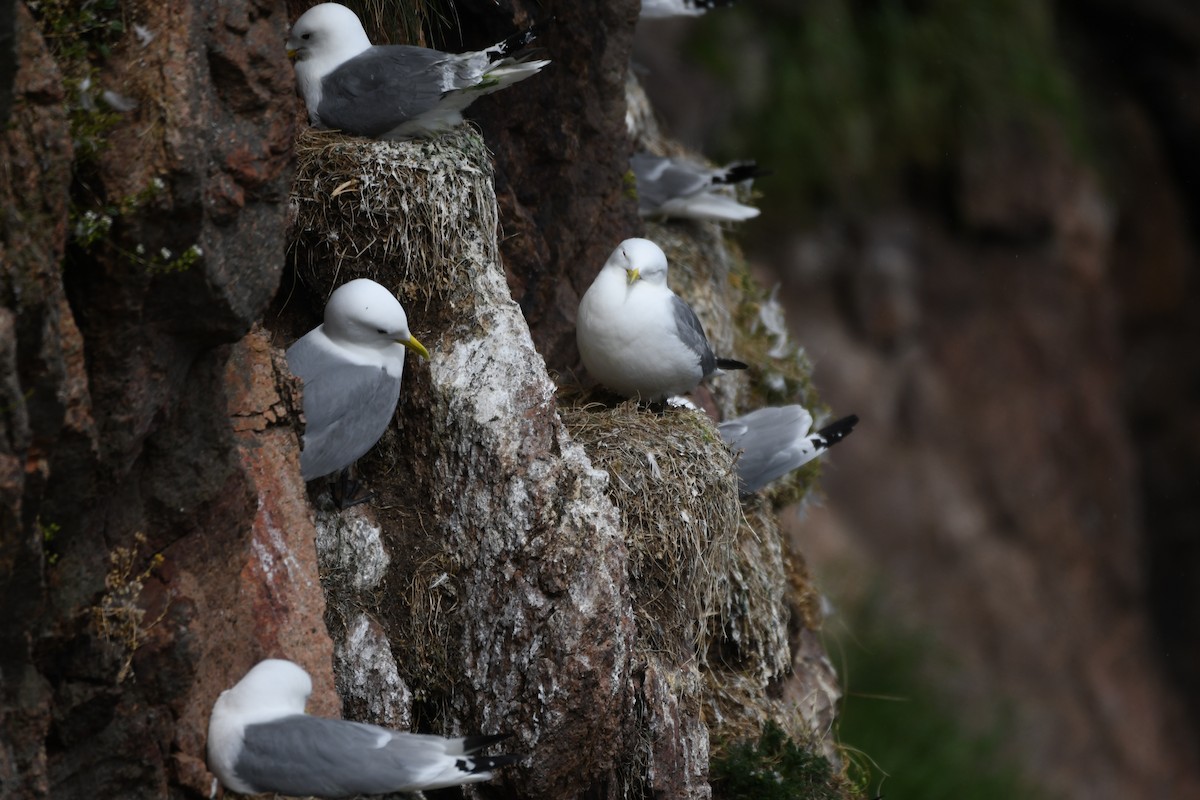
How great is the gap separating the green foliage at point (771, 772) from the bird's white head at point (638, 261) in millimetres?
1632

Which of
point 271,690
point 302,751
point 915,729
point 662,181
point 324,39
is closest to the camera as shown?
point 302,751

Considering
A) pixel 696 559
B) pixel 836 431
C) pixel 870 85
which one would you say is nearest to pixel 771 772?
pixel 696 559

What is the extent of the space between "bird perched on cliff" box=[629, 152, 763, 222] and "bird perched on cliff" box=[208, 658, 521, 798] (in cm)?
309

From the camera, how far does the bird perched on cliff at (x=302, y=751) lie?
299 centimetres

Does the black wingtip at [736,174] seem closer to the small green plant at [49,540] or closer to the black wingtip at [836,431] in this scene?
the black wingtip at [836,431]

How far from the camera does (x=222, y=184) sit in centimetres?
297

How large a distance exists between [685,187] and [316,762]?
3.59m

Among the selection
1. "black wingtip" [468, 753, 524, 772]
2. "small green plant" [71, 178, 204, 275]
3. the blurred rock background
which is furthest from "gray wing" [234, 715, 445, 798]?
the blurred rock background

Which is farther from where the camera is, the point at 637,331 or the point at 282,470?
the point at 637,331

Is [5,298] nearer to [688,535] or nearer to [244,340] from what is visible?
[244,340]

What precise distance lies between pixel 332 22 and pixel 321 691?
2.19 m

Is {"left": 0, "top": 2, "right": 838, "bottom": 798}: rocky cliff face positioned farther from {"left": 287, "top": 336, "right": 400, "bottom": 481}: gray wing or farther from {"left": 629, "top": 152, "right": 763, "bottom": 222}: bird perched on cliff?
{"left": 629, "top": 152, "right": 763, "bottom": 222}: bird perched on cliff

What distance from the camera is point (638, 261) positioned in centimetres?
458

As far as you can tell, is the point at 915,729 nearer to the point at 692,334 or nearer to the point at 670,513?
the point at 692,334
